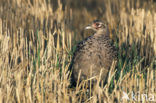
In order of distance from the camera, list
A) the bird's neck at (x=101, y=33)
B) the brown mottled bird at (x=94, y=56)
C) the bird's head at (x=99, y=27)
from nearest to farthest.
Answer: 1. the brown mottled bird at (x=94, y=56)
2. the bird's neck at (x=101, y=33)
3. the bird's head at (x=99, y=27)

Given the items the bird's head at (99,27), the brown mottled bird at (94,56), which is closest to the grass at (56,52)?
the brown mottled bird at (94,56)

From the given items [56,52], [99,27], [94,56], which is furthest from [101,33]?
[56,52]

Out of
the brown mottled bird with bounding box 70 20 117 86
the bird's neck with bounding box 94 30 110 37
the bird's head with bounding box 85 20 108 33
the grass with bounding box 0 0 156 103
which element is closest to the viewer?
the grass with bounding box 0 0 156 103

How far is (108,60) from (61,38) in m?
1.17

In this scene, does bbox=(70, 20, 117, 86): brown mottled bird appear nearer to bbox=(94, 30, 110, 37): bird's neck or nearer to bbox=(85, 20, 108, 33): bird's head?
bbox=(94, 30, 110, 37): bird's neck

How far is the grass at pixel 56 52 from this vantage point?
4440 mm

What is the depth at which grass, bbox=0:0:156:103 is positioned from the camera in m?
4.44

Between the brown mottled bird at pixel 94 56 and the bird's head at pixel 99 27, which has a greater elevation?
the bird's head at pixel 99 27

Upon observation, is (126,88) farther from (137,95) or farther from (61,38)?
(61,38)

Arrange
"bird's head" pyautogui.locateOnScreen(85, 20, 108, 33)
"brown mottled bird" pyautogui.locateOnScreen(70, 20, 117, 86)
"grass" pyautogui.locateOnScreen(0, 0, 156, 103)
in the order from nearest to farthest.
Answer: "grass" pyautogui.locateOnScreen(0, 0, 156, 103) < "brown mottled bird" pyautogui.locateOnScreen(70, 20, 117, 86) < "bird's head" pyautogui.locateOnScreen(85, 20, 108, 33)

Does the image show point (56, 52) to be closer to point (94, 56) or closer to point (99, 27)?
point (94, 56)

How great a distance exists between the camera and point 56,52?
5434mm

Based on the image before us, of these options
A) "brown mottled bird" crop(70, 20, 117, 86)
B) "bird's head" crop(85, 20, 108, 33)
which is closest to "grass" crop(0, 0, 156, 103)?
"brown mottled bird" crop(70, 20, 117, 86)

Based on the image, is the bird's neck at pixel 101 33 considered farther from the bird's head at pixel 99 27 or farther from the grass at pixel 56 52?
the grass at pixel 56 52
